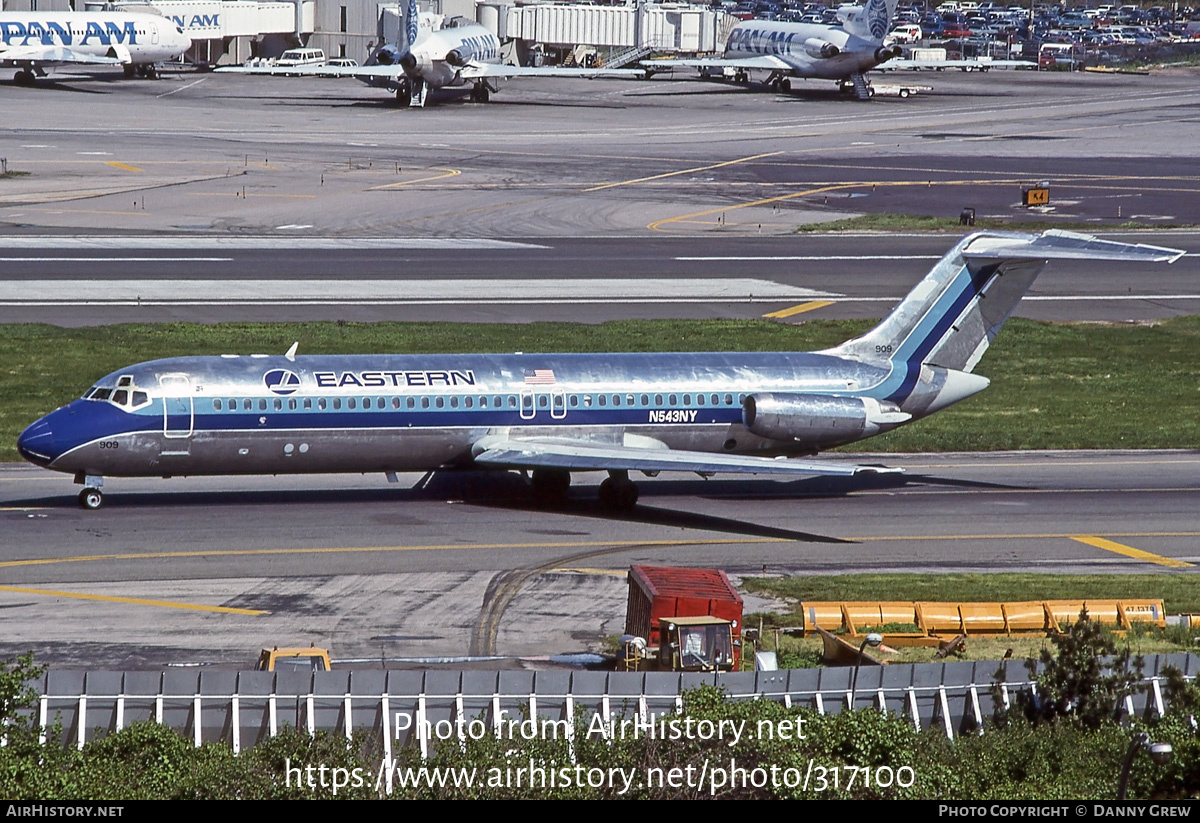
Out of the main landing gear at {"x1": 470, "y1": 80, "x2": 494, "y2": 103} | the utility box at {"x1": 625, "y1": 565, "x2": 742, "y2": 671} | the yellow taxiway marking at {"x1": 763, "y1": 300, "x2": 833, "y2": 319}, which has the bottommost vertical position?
the utility box at {"x1": 625, "y1": 565, "x2": 742, "y2": 671}

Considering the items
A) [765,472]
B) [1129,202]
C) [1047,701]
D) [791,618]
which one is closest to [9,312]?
[765,472]

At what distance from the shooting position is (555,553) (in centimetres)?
3453

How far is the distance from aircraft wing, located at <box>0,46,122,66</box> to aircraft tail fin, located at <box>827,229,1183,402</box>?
101644 millimetres

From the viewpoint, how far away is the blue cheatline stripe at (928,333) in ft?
132

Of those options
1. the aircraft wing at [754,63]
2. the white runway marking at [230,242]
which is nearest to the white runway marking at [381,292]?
the white runway marking at [230,242]

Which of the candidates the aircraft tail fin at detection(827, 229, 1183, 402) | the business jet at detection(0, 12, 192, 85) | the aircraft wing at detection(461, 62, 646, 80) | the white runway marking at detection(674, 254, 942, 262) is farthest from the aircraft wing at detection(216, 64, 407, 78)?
the aircraft tail fin at detection(827, 229, 1183, 402)

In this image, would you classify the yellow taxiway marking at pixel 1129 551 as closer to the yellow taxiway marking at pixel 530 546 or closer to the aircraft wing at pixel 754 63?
the yellow taxiway marking at pixel 530 546

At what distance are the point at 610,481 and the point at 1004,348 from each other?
925 inches

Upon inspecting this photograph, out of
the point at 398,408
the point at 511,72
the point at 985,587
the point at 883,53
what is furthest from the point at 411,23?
the point at 985,587

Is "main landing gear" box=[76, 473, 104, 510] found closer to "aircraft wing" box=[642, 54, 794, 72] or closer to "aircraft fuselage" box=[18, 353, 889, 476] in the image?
"aircraft fuselage" box=[18, 353, 889, 476]

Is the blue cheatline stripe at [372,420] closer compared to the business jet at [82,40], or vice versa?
the blue cheatline stripe at [372,420]

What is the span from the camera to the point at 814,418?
38.5 m

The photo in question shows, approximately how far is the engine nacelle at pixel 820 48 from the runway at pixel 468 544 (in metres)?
89.9

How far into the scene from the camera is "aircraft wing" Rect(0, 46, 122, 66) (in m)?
124
